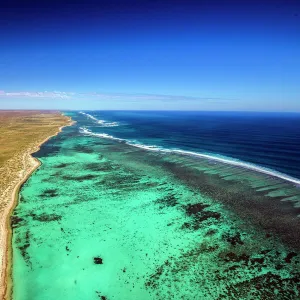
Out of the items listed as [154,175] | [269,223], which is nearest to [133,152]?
[154,175]

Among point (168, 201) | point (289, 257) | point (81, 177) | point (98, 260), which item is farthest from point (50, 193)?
point (289, 257)

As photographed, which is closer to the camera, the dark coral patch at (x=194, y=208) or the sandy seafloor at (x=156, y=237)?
the sandy seafloor at (x=156, y=237)

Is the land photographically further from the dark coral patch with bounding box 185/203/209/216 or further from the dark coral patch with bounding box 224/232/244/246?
the dark coral patch with bounding box 185/203/209/216

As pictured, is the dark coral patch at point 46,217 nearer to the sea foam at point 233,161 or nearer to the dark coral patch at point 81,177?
the dark coral patch at point 81,177

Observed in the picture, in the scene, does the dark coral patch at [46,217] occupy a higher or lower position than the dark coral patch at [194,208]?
lower

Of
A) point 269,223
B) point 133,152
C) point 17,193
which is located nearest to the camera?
point 269,223

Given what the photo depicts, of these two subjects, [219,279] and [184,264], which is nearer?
[219,279]

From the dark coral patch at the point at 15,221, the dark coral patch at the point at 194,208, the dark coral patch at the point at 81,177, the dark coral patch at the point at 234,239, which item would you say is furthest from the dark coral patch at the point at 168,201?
the dark coral patch at the point at 15,221

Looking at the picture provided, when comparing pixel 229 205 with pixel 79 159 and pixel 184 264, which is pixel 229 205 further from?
pixel 79 159

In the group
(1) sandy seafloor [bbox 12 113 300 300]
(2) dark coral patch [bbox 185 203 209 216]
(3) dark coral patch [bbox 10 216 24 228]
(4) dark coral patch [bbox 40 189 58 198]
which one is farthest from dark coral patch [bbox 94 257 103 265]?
(4) dark coral patch [bbox 40 189 58 198]
